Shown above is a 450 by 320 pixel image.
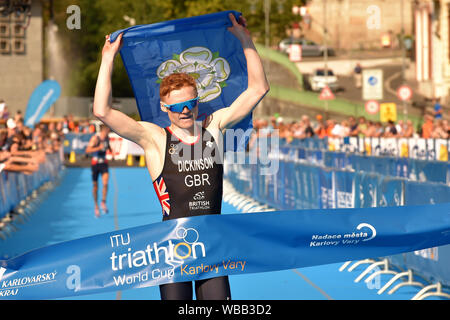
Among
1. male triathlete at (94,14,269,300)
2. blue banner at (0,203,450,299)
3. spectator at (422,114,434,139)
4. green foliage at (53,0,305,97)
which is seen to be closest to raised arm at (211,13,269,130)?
male triathlete at (94,14,269,300)

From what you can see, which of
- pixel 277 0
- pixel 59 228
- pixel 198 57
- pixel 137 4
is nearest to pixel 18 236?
pixel 59 228

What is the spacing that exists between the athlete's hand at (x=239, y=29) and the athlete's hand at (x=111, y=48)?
2.40 feet

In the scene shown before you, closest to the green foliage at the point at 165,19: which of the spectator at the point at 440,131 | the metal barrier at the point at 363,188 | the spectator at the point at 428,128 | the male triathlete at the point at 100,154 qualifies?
the spectator at the point at 428,128

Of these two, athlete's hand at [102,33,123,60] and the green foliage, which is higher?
the green foliage

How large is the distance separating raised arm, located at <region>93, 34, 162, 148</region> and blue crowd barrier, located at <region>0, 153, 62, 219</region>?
10952 millimetres

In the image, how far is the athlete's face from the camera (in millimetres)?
5539

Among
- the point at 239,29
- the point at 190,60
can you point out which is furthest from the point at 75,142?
the point at 239,29

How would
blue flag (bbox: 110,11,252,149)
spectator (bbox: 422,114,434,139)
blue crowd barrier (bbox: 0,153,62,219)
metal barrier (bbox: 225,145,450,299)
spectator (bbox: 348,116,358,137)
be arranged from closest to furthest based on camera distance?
blue flag (bbox: 110,11,252,149)
metal barrier (bbox: 225,145,450,299)
blue crowd barrier (bbox: 0,153,62,219)
spectator (bbox: 422,114,434,139)
spectator (bbox: 348,116,358,137)

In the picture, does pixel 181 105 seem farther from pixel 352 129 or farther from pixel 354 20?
pixel 354 20

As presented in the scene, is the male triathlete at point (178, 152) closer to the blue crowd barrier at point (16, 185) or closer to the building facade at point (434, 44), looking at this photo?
the blue crowd barrier at point (16, 185)

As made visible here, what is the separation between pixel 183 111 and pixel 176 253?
0.87 m

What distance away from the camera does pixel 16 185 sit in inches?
756

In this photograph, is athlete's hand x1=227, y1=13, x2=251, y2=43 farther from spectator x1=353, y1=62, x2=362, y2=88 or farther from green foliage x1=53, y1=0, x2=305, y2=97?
spectator x1=353, y1=62, x2=362, y2=88

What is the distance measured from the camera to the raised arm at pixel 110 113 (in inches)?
216
